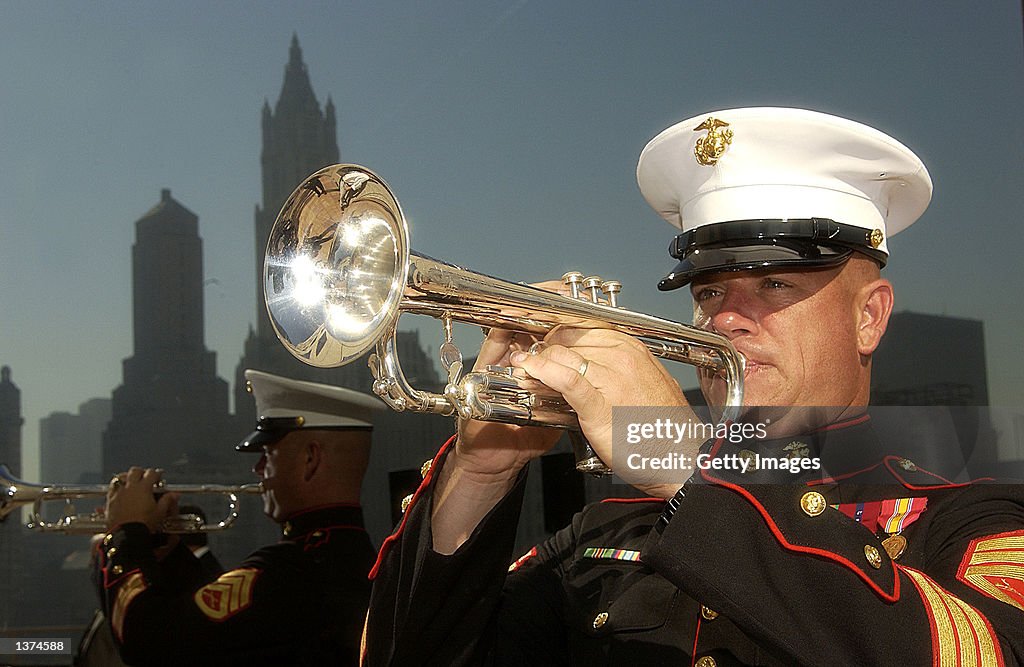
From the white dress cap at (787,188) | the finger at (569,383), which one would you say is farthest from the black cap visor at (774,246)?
the finger at (569,383)

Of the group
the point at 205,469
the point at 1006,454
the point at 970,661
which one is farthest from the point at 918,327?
the point at 205,469

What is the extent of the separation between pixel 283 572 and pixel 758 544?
146 cm

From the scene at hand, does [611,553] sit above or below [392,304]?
below

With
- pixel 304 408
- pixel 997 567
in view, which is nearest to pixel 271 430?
pixel 304 408

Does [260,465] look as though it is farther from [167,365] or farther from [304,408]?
[167,365]

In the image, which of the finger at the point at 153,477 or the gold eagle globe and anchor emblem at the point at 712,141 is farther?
the finger at the point at 153,477

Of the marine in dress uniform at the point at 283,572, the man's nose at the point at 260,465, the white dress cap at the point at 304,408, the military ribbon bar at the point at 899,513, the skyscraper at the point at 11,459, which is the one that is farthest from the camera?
the skyscraper at the point at 11,459

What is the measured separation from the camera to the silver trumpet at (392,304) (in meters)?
1.20

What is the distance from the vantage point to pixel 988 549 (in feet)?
3.79

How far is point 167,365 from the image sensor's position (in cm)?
254

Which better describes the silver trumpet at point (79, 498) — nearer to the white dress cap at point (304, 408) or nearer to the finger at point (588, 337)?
the white dress cap at point (304, 408)

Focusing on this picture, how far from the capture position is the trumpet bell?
1.23 meters
